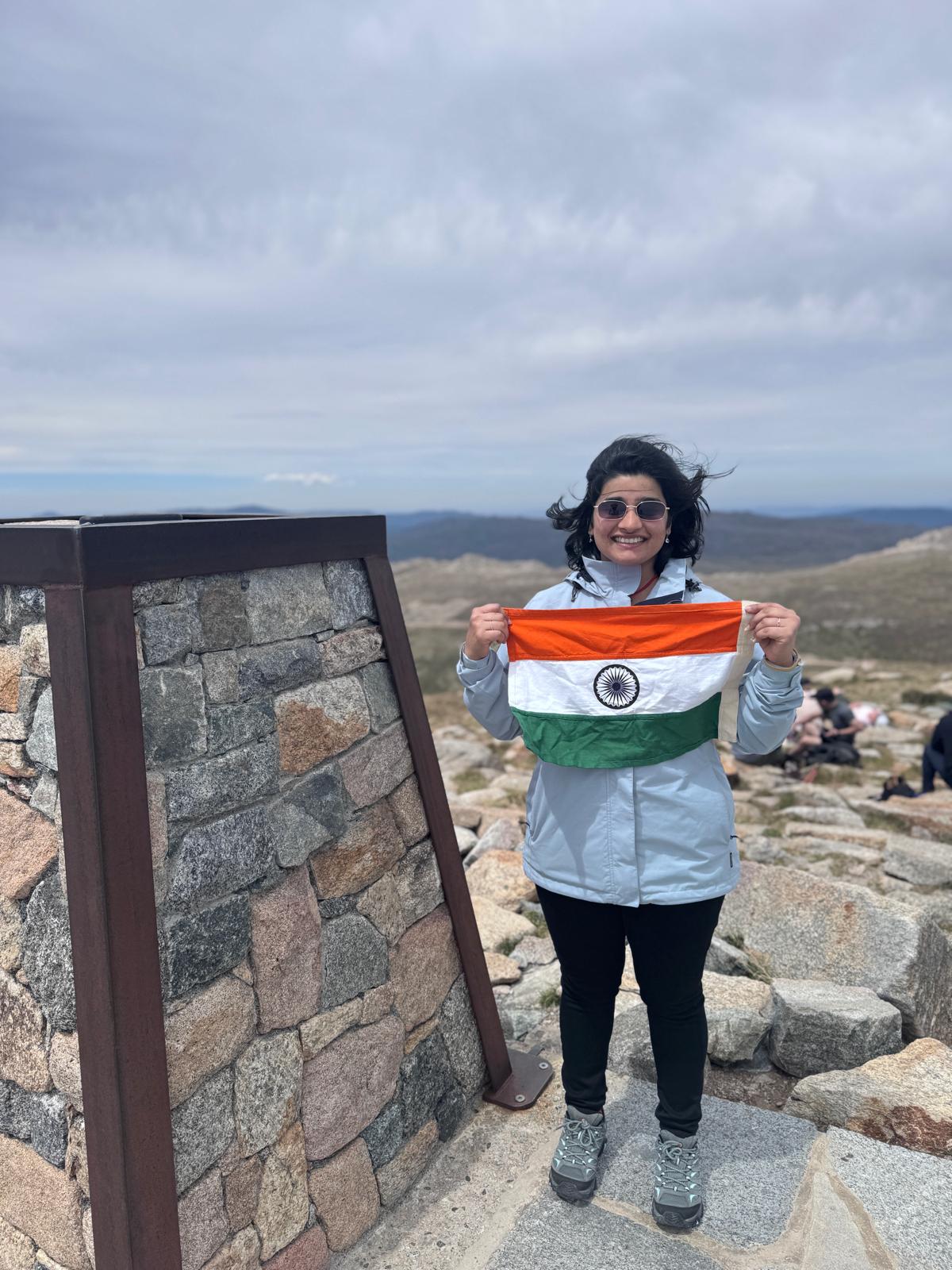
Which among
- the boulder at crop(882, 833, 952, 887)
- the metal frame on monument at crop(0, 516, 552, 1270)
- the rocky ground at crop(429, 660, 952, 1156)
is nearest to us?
the metal frame on monument at crop(0, 516, 552, 1270)

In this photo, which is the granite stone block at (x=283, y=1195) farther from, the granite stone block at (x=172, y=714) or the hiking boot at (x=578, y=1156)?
the granite stone block at (x=172, y=714)

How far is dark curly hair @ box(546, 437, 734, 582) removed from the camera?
3.19 m

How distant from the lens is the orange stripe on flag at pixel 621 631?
3148mm

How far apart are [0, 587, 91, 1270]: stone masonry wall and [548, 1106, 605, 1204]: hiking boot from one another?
165 cm

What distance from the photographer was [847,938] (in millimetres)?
5090

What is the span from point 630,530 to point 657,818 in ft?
3.29

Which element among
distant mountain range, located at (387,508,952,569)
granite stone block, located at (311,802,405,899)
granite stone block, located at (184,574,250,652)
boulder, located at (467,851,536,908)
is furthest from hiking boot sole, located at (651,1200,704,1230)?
distant mountain range, located at (387,508,952,569)

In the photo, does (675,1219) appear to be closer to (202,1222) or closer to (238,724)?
(202,1222)

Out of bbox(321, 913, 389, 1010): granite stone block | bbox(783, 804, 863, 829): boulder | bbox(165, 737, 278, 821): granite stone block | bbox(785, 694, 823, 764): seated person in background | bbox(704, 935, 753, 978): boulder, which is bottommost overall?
bbox(783, 804, 863, 829): boulder

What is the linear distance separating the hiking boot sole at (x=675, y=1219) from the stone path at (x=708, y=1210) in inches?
1.4

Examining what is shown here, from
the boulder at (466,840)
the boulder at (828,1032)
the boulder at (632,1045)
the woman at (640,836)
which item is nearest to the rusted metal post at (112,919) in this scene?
the woman at (640,836)

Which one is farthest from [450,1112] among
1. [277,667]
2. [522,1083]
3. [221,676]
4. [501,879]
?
[501,879]

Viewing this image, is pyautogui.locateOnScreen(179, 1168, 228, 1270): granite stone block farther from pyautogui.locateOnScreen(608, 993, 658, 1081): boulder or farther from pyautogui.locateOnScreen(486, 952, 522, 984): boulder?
pyautogui.locateOnScreen(486, 952, 522, 984): boulder

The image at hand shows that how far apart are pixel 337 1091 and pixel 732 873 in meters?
1.59
